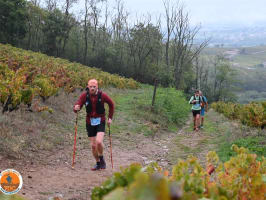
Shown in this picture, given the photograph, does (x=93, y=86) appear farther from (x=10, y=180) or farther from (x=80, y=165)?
(x=10, y=180)

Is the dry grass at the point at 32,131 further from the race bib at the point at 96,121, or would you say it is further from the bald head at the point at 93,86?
the bald head at the point at 93,86

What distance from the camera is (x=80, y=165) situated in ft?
21.6

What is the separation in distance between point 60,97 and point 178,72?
1302 inches

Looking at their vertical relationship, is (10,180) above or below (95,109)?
below

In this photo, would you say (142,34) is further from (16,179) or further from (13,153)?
(16,179)

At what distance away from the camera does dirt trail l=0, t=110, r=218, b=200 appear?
4.81 metres

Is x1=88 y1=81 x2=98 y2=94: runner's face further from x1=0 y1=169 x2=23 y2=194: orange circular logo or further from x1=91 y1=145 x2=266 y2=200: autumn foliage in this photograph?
x1=0 y1=169 x2=23 y2=194: orange circular logo

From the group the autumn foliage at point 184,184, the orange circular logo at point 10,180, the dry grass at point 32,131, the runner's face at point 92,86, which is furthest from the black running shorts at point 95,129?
the orange circular logo at point 10,180

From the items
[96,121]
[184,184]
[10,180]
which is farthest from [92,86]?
[184,184]

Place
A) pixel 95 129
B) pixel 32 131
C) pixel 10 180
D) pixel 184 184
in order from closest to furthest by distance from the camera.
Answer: pixel 184 184
pixel 10 180
pixel 95 129
pixel 32 131

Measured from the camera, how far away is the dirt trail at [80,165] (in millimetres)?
4812

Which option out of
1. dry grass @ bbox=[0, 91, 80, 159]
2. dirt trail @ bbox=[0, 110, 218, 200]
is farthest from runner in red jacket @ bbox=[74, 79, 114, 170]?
dry grass @ bbox=[0, 91, 80, 159]

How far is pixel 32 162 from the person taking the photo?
19.5 ft

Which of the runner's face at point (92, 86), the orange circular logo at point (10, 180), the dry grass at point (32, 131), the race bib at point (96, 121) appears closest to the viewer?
the orange circular logo at point (10, 180)
